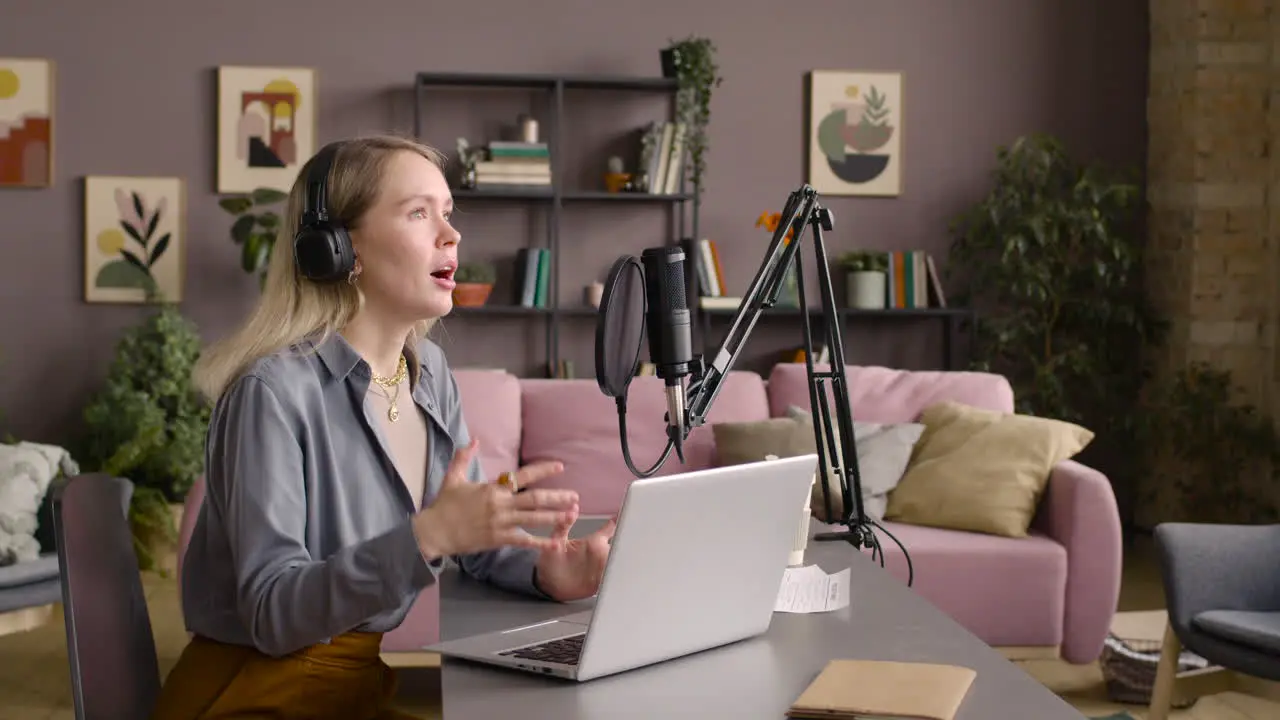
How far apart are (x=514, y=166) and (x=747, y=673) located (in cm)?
432

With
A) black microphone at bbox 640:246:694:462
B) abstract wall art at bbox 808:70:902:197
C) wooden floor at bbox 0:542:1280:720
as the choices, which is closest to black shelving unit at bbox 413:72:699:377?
abstract wall art at bbox 808:70:902:197

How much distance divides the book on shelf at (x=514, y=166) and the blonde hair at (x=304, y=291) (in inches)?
149

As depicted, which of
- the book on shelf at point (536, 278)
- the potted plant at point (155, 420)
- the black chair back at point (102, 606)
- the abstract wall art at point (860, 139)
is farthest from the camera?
the abstract wall art at point (860, 139)

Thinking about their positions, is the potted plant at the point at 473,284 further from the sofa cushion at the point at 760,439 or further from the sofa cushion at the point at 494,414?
the sofa cushion at the point at 760,439

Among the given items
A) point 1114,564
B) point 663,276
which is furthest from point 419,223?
point 1114,564

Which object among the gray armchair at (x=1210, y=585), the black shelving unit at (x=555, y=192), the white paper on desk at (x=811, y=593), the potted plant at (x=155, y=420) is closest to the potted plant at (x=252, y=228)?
the potted plant at (x=155, y=420)

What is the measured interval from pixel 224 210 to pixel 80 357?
2.78 ft

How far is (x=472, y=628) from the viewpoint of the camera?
1478 mm

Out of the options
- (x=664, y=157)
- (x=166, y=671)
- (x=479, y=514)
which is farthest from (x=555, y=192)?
(x=479, y=514)

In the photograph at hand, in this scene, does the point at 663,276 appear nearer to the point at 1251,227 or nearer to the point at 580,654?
the point at 580,654

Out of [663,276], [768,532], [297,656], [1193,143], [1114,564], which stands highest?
[1193,143]

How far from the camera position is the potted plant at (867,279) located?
5.55 meters

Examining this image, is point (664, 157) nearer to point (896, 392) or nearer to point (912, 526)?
point (896, 392)

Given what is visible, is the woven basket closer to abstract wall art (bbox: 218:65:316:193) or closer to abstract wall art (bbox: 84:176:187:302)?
abstract wall art (bbox: 218:65:316:193)
